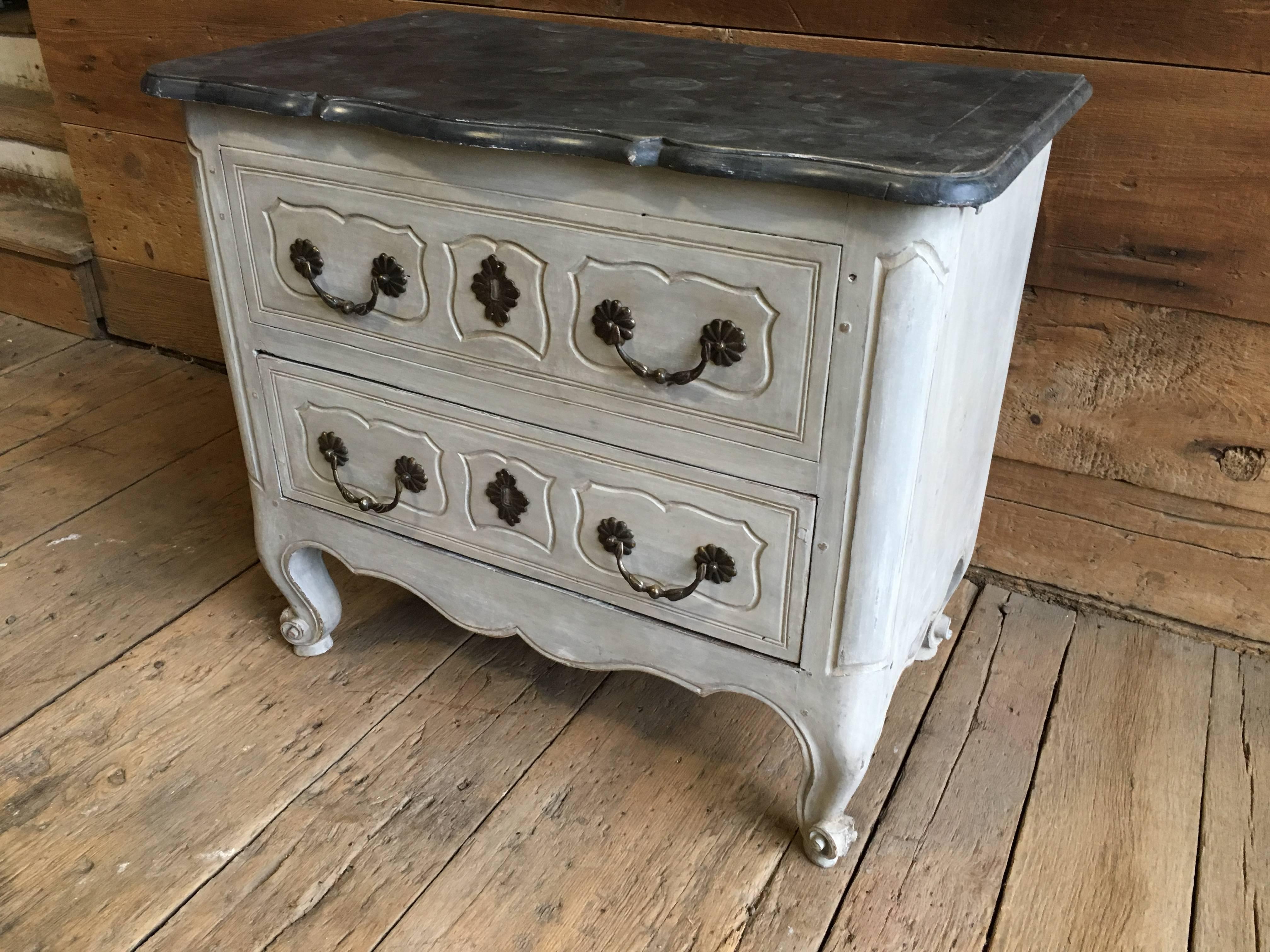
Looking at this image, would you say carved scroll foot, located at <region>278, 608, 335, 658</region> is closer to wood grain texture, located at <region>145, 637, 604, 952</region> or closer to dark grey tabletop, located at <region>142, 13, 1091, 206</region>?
wood grain texture, located at <region>145, 637, 604, 952</region>

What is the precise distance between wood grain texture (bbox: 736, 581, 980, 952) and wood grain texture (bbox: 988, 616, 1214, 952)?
15cm

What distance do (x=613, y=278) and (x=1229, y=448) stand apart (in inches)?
34.7

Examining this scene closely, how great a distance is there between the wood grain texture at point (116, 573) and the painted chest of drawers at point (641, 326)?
0.40m

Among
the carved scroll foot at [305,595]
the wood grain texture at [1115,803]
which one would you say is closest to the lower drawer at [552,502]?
the carved scroll foot at [305,595]

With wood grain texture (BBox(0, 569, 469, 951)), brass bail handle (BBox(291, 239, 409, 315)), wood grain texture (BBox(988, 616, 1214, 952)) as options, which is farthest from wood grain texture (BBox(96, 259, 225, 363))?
wood grain texture (BBox(988, 616, 1214, 952))

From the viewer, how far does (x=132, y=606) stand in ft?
4.95

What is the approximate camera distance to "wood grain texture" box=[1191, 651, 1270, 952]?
1062 mm

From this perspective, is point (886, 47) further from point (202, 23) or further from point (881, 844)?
point (202, 23)

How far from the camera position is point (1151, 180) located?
4.01 ft

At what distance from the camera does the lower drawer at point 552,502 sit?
97 centimetres

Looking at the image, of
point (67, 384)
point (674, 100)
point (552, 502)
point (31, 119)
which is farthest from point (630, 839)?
point (31, 119)

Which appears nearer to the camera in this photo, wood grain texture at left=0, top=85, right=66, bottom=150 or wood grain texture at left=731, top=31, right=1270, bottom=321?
wood grain texture at left=731, top=31, right=1270, bottom=321

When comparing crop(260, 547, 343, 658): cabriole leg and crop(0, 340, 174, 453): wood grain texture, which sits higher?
crop(260, 547, 343, 658): cabriole leg

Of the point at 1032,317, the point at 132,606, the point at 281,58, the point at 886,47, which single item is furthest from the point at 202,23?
the point at 1032,317
